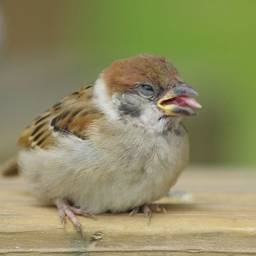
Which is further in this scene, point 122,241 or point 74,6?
point 74,6

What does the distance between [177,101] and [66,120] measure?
43 cm

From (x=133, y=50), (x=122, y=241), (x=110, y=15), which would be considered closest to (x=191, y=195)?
(x=122, y=241)

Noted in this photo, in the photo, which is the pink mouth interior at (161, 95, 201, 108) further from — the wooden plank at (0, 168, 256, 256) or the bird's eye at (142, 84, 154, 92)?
the wooden plank at (0, 168, 256, 256)

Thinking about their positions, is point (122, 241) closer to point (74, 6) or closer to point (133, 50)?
point (133, 50)

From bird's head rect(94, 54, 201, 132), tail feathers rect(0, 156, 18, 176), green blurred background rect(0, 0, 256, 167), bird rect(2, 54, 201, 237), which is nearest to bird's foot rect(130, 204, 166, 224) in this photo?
bird rect(2, 54, 201, 237)

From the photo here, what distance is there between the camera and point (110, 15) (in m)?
9.21

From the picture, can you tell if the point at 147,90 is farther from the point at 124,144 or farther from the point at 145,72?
the point at 124,144

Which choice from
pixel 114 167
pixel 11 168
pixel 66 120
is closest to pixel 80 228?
pixel 114 167

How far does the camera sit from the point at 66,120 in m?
2.87

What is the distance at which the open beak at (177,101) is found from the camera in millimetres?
2656

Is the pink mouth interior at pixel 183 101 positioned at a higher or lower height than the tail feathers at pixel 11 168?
higher

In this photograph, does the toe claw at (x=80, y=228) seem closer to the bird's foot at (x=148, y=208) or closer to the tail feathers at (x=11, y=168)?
the bird's foot at (x=148, y=208)

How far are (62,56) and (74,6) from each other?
6.06 ft

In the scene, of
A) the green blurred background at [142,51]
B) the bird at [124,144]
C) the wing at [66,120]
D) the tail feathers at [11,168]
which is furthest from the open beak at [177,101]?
the green blurred background at [142,51]
